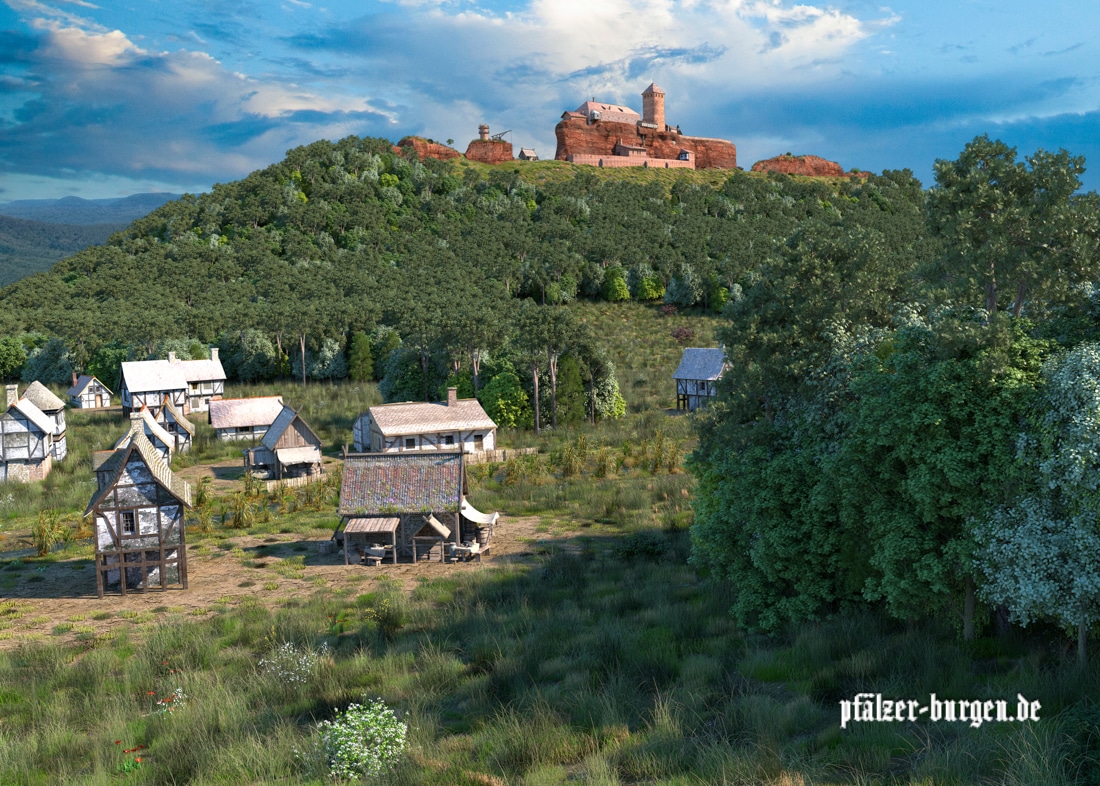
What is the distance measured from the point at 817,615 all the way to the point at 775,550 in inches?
81.8

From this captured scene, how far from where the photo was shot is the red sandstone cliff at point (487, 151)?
161875 millimetres

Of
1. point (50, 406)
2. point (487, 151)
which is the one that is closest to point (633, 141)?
point (487, 151)

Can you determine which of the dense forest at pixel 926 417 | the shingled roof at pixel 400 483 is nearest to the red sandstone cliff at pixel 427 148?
the shingled roof at pixel 400 483

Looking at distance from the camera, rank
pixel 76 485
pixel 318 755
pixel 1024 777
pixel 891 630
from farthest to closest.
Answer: pixel 76 485 < pixel 891 630 < pixel 318 755 < pixel 1024 777

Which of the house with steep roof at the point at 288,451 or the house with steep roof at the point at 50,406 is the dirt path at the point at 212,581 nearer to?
the house with steep roof at the point at 288,451

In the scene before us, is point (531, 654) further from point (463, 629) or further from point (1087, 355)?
point (1087, 355)

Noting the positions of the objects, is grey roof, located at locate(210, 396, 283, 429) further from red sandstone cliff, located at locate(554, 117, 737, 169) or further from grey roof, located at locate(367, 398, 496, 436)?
red sandstone cliff, located at locate(554, 117, 737, 169)

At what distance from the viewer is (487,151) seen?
532 feet

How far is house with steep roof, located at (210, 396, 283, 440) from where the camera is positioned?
167 ft

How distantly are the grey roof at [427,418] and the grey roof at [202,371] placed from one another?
32.0m

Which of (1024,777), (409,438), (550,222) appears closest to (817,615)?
(1024,777)

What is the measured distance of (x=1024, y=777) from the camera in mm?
9742

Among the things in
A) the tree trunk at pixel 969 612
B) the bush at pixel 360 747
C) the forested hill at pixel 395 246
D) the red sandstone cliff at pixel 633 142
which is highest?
the red sandstone cliff at pixel 633 142

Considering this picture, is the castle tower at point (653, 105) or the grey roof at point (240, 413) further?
the castle tower at point (653, 105)
